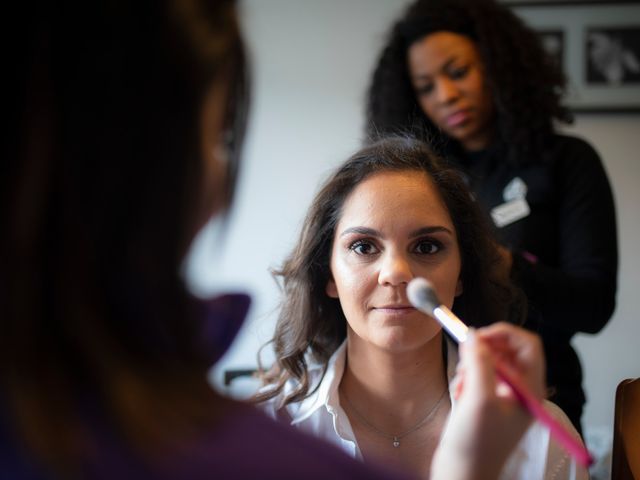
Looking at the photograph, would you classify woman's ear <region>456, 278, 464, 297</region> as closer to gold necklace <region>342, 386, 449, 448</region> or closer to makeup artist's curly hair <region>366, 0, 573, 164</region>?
gold necklace <region>342, 386, 449, 448</region>

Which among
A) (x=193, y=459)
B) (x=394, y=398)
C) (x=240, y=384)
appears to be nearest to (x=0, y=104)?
(x=193, y=459)

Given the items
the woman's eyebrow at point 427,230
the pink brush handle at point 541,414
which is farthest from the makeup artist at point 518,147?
the pink brush handle at point 541,414

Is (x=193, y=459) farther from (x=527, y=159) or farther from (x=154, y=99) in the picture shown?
(x=527, y=159)

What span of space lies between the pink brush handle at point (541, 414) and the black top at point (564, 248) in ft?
1.96

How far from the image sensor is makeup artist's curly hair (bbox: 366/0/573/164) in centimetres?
128

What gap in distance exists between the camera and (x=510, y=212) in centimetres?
123

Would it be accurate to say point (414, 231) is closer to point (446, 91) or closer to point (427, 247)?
point (427, 247)

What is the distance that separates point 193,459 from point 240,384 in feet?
5.11

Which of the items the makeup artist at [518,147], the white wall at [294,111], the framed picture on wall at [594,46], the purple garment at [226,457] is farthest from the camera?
the white wall at [294,111]

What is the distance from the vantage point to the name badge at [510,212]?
1.21m

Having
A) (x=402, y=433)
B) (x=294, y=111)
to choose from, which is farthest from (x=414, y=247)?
(x=294, y=111)

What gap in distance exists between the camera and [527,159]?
125 cm

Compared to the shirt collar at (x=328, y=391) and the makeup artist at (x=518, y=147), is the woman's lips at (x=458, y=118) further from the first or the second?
the shirt collar at (x=328, y=391)

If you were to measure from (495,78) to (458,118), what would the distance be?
11cm
